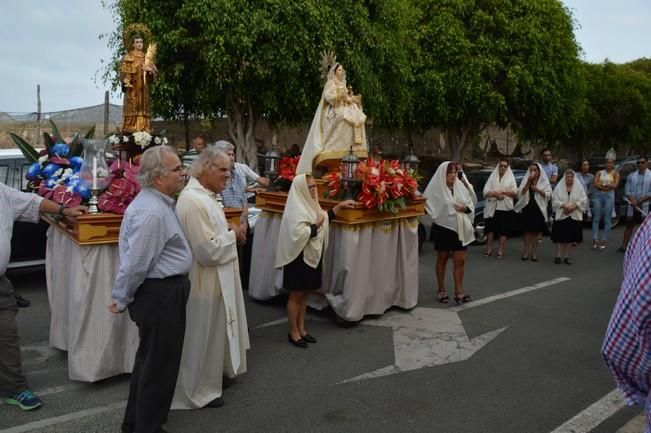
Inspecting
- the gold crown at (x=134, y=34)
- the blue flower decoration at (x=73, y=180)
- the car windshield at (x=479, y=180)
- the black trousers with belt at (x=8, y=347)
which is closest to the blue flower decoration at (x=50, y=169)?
the blue flower decoration at (x=73, y=180)

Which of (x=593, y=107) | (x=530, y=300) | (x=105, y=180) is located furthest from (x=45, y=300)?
(x=593, y=107)

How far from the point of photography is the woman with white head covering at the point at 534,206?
10.2m

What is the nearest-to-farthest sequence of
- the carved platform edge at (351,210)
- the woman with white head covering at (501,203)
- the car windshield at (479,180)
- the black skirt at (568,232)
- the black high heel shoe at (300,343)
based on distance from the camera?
the black high heel shoe at (300,343), the carved platform edge at (351,210), the black skirt at (568,232), the woman with white head covering at (501,203), the car windshield at (479,180)

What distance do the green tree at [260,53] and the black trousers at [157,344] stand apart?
994 centimetres

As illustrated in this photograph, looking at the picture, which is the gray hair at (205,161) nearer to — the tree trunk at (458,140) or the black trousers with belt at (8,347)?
the black trousers with belt at (8,347)

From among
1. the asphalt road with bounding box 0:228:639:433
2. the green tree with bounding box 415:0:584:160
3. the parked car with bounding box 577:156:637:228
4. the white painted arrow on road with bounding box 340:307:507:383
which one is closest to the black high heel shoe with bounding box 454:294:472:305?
the asphalt road with bounding box 0:228:639:433

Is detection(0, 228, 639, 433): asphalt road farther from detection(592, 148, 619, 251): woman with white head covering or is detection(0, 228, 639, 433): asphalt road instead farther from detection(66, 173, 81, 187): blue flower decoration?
detection(592, 148, 619, 251): woman with white head covering

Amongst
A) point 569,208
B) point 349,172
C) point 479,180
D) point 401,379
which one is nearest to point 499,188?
point 569,208

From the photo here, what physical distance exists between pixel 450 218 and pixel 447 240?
275 millimetres

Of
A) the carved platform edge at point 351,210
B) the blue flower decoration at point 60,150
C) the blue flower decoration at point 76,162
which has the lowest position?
the carved platform edge at point 351,210

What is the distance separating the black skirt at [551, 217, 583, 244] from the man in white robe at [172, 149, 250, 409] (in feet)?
24.8

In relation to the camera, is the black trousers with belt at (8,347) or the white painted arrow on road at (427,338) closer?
the black trousers with belt at (8,347)

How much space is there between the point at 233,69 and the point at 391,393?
1071 centimetres

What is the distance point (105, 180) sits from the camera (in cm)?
464
